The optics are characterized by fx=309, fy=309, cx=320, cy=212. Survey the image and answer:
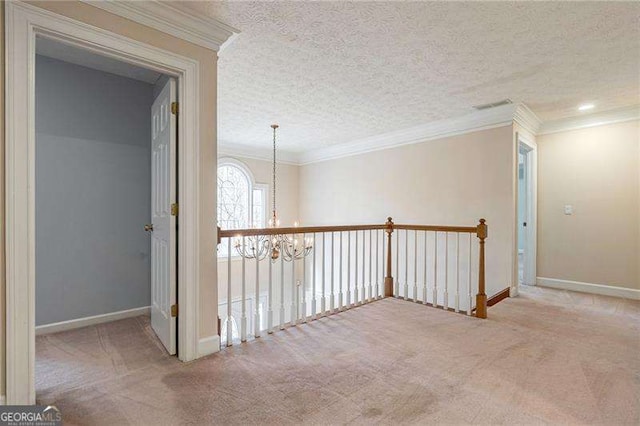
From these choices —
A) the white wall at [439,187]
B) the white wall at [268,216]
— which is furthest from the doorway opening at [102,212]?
the white wall at [439,187]

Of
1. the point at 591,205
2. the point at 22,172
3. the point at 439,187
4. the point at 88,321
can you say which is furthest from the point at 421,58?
the point at 88,321

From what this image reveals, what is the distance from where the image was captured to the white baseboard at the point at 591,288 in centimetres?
382

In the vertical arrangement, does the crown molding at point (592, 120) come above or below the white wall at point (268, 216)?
above

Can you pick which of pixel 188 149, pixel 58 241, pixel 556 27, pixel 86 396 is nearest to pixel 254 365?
pixel 86 396

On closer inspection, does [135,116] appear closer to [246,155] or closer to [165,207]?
[165,207]

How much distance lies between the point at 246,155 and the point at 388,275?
147 inches

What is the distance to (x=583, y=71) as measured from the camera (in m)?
2.79

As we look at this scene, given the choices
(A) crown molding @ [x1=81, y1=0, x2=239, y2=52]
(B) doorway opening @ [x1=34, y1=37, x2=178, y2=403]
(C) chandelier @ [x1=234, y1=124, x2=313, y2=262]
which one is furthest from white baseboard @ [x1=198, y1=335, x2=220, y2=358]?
(A) crown molding @ [x1=81, y1=0, x2=239, y2=52]

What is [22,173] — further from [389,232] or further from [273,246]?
[389,232]

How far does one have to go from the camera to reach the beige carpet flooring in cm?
162

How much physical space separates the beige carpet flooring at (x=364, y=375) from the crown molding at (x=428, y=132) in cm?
242

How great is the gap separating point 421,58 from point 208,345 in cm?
283

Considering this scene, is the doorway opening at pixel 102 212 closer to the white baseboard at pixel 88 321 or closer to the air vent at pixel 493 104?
the white baseboard at pixel 88 321

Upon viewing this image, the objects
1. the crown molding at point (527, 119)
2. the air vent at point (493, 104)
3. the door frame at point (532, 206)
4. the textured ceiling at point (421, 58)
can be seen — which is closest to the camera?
the textured ceiling at point (421, 58)
